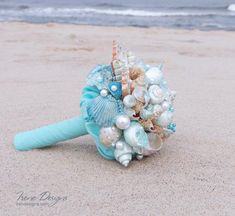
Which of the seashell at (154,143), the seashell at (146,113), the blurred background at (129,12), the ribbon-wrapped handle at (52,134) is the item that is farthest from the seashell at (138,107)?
the blurred background at (129,12)

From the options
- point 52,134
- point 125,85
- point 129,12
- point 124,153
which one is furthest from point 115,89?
point 129,12

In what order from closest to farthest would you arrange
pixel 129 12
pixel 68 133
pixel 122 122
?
pixel 122 122 → pixel 68 133 → pixel 129 12

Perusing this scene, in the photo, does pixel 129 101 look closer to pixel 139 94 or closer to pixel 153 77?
pixel 139 94

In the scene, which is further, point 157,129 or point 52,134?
point 52,134

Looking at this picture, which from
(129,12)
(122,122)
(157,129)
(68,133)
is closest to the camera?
(122,122)

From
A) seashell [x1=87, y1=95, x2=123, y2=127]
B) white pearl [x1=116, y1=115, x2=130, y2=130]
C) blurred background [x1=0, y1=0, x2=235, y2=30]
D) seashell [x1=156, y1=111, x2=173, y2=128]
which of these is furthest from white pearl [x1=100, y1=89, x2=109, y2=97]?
blurred background [x1=0, y1=0, x2=235, y2=30]
